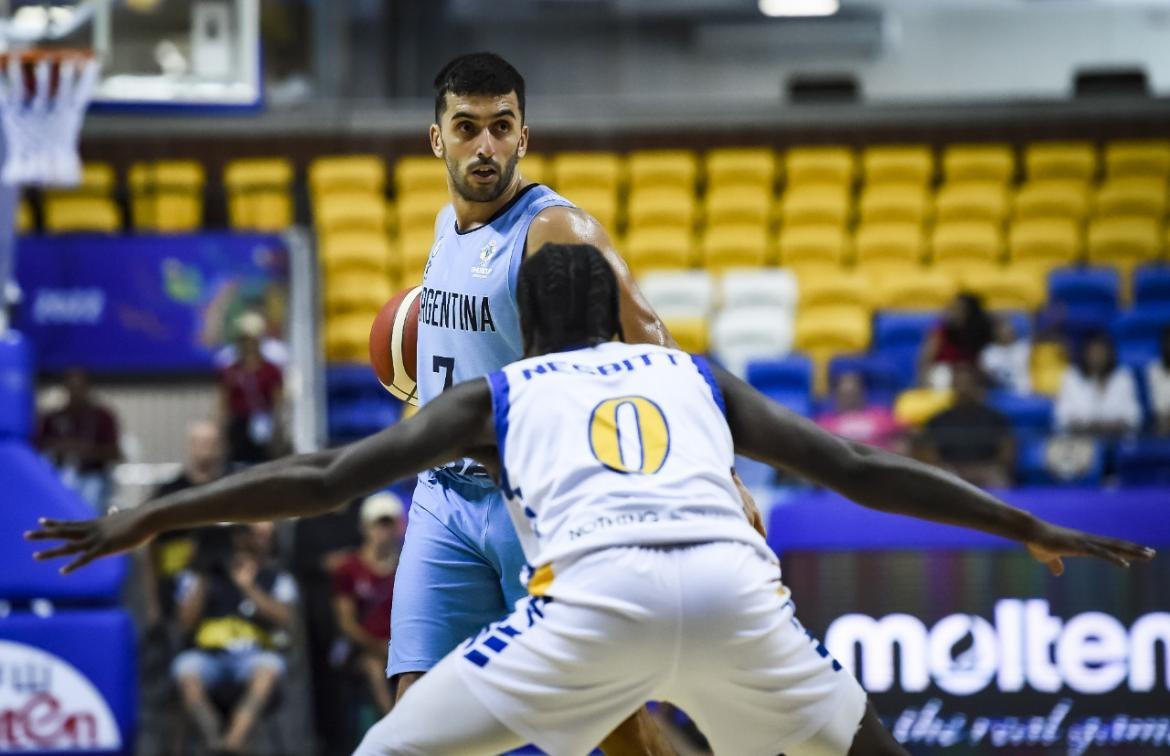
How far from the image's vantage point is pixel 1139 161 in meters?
14.9

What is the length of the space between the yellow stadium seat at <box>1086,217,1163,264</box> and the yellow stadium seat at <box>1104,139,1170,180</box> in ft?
2.03

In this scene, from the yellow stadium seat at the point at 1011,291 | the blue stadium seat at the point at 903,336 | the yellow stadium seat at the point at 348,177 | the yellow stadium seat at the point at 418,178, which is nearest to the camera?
the blue stadium seat at the point at 903,336

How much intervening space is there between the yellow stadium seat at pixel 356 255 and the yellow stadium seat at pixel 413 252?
0.15 meters

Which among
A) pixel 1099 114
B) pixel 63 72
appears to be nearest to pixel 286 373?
pixel 63 72

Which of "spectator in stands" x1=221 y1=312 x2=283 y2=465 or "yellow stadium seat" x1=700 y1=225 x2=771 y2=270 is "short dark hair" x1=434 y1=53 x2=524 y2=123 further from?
"yellow stadium seat" x1=700 y1=225 x2=771 y2=270

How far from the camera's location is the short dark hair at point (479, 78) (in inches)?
175

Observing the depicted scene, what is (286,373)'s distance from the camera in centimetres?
1268

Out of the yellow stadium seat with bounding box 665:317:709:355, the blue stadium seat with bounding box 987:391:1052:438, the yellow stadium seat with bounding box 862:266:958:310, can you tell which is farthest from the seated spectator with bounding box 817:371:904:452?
the yellow stadium seat with bounding box 862:266:958:310

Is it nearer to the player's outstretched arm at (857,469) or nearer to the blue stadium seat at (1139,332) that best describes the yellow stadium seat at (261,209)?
the blue stadium seat at (1139,332)

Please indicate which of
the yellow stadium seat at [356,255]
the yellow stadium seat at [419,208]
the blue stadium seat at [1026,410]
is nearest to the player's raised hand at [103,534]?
the blue stadium seat at [1026,410]

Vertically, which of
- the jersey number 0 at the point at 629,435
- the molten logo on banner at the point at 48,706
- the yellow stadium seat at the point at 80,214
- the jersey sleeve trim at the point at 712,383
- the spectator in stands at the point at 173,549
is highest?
the jersey sleeve trim at the point at 712,383

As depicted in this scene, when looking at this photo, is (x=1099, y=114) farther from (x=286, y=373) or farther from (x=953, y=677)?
(x=953, y=677)

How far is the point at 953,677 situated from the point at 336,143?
10.1 meters

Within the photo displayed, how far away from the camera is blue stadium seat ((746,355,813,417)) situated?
12.2 meters
